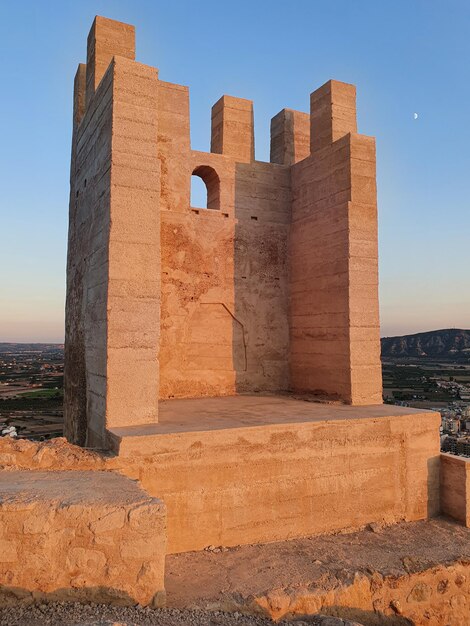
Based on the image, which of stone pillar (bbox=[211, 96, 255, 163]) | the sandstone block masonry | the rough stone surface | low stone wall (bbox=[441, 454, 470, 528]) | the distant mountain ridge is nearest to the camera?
the rough stone surface

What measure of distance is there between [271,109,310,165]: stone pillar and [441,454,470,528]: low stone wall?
6.31 m

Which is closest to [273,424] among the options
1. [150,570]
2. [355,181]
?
[150,570]

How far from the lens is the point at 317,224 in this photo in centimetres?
895

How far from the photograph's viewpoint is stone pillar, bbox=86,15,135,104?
7.99m

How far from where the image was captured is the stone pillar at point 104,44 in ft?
26.2

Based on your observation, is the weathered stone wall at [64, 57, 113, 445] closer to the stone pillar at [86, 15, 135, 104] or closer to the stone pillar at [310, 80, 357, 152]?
the stone pillar at [86, 15, 135, 104]

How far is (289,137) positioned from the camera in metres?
10.2

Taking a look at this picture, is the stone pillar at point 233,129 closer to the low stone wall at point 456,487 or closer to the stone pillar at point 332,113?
the stone pillar at point 332,113

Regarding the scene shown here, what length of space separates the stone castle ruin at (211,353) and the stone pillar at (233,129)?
4 centimetres

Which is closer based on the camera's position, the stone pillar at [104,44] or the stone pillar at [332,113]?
the stone pillar at [104,44]

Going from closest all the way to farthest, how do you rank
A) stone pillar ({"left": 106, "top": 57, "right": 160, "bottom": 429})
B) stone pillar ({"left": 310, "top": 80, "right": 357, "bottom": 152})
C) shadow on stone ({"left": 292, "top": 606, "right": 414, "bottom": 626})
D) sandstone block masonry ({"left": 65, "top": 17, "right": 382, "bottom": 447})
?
shadow on stone ({"left": 292, "top": 606, "right": 414, "bottom": 626}), stone pillar ({"left": 106, "top": 57, "right": 160, "bottom": 429}), sandstone block masonry ({"left": 65, "top": 17, "right": 382, "bottom": 447}), stone pillar ({"left": 310, "top": 80, "right": 357, "bottom": 152})

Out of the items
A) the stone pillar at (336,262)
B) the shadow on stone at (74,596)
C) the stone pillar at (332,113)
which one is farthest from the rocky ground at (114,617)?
the stone pillar at (332,113)

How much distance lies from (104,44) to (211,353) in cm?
533

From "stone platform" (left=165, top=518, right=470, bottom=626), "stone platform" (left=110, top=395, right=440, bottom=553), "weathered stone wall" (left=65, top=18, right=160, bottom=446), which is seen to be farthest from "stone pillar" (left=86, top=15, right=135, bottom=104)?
"stone platform" (left=165, top=518, right=470, bottom=626)
